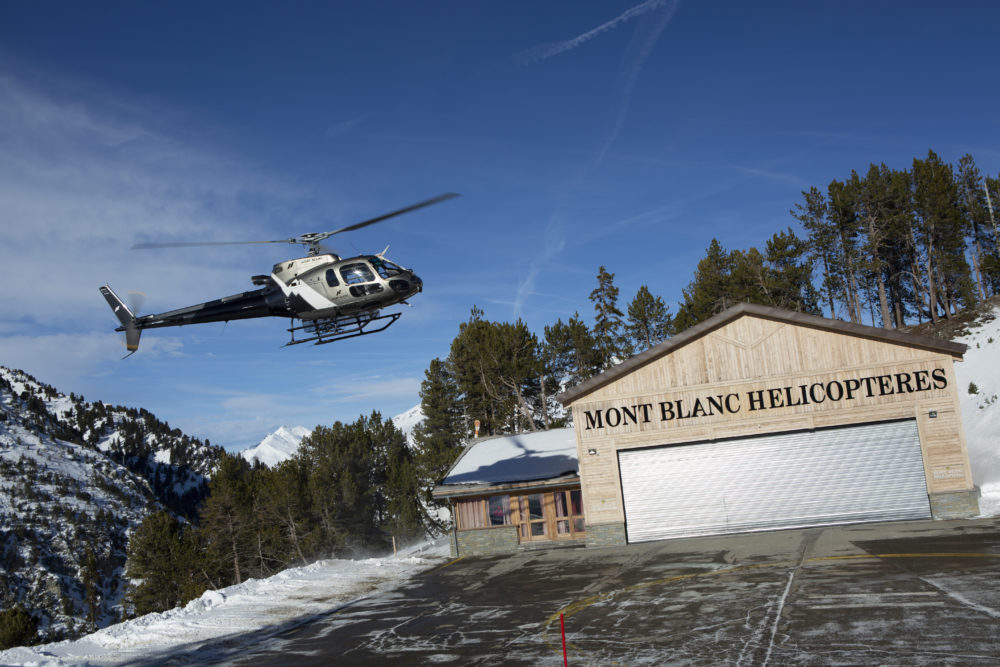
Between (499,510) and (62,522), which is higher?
(499,510)

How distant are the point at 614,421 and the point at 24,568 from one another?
129 metres

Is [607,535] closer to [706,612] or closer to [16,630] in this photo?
[706,612]

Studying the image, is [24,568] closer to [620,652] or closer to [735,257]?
[735,257]

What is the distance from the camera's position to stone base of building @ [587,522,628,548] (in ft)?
74.8

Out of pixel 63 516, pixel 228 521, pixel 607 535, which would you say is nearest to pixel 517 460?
pixel 607 535

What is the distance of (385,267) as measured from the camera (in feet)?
65.6

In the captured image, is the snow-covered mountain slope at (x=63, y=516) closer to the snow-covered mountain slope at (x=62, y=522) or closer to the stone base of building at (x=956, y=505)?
the snow-covered mountain slope at (x=62, y=522)

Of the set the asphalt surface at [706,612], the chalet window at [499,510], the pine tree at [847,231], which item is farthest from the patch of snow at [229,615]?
the pine tree at [847,231]

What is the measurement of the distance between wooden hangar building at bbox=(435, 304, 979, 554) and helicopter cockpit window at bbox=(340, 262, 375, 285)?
8.01m

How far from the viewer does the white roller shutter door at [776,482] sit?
21.4 metres

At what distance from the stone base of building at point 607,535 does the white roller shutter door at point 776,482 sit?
0.45 meters

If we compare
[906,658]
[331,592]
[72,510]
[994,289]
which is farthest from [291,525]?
[72,510]

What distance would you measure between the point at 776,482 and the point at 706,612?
1160cm

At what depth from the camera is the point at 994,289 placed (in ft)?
198
